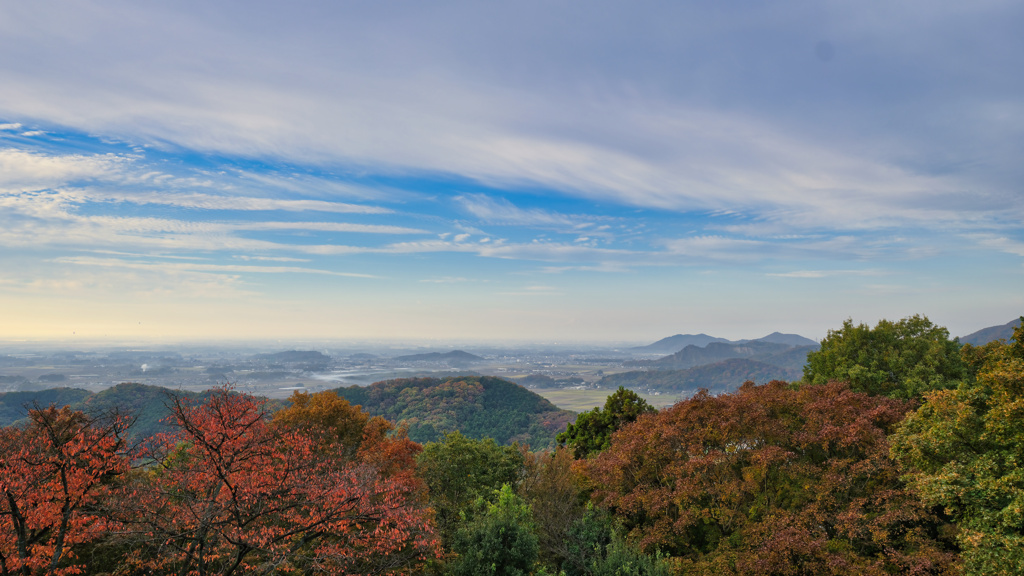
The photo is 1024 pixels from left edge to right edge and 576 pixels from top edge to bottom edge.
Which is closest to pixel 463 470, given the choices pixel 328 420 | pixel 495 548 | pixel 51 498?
pixel 328 420

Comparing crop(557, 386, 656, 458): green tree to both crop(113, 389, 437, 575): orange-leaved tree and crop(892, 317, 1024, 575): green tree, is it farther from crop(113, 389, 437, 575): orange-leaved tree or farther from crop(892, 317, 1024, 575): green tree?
crop(113, 389, 437, 575): orange-leaved tree

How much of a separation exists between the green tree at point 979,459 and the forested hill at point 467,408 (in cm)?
10162

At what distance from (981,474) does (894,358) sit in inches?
630

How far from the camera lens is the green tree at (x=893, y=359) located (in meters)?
26.0

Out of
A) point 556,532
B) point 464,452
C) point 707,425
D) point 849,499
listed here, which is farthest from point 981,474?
point 464,452

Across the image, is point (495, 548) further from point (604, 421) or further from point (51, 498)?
point (604, 421)

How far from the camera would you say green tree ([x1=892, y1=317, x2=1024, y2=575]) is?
41.8ft

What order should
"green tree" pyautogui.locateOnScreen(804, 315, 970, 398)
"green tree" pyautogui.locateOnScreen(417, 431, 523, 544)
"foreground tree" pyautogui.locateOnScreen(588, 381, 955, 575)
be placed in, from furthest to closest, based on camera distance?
1. "green tree" pyautogui.locateOnScreen(417, 431, 523, 544)
2. "green tree" pyautogui.locateOnScreen(804, 315, 970, 398)
3. "foreground tree" pyautogui.locateOnScreen(588, 381, 955, 575)

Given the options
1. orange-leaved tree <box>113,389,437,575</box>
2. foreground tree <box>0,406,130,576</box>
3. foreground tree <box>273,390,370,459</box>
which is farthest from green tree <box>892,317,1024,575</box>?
foreground tree <box>273,390,370,459</box>

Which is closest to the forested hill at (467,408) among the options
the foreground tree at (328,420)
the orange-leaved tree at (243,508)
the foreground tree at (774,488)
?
the foreground tree at (328,420)

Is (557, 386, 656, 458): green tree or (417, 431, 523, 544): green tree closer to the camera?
(417, 431, 523, 544): green tree

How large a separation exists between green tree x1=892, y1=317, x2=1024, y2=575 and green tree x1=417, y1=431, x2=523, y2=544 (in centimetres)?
1950

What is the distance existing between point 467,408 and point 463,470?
110 metres

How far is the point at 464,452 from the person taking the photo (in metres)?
29.6
